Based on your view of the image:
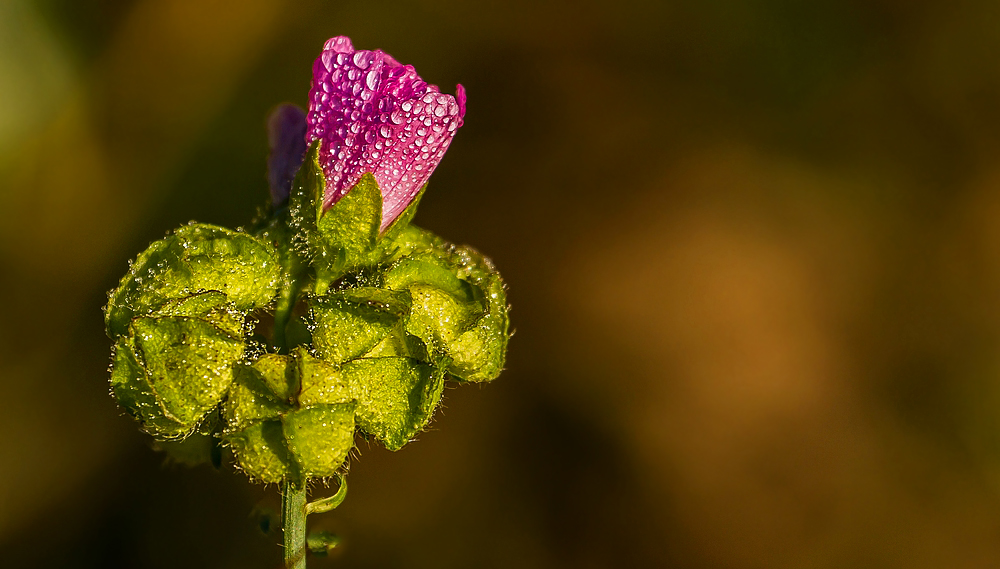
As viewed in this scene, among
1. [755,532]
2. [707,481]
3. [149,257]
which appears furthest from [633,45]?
[149,257]

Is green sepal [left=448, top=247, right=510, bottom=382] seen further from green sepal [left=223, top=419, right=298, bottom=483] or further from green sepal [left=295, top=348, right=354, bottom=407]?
green sepal [left=223, top=419, right=298, bottom=483]

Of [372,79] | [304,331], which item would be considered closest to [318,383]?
[304,331]

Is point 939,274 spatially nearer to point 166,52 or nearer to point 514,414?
point 514,414

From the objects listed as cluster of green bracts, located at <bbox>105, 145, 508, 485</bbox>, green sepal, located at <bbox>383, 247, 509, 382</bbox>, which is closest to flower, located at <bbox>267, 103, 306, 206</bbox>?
cluster of green bracts, located at <bbox>105, 145, 508, 485</bbox>

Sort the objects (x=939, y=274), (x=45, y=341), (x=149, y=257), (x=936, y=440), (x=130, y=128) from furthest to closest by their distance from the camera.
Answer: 1. (x=939, y=274)
2. (x=936, y=440)
3. (x=130, y=128)
4. (x=45, y=341)
5. (x=149, y=257)

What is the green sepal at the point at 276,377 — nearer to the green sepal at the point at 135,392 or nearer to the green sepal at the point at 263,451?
the green sepal at the point at 263,451

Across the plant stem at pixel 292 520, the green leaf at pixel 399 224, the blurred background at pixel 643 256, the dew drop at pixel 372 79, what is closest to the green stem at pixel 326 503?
the plant stem at pixel 292 520
